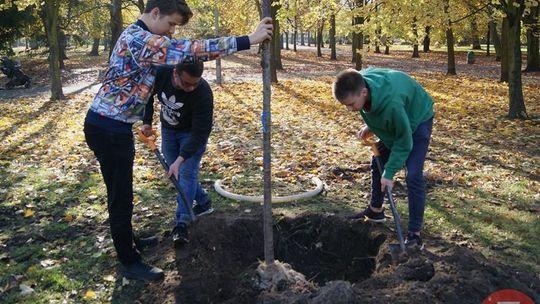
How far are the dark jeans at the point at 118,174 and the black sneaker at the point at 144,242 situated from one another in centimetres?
47

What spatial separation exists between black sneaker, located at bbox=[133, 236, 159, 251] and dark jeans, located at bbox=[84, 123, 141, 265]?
0.47m

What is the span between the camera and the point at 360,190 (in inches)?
226

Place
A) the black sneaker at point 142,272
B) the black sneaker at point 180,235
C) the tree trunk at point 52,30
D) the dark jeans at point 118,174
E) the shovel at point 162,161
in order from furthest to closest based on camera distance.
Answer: the tree trunk at point 52,30, the black sneaker at point 180,235, the shovel at point 162,161, the black sneaker at point 142,272, the dark jeans at point 118,174

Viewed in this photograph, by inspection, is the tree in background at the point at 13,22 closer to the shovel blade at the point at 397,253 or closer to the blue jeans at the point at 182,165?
the blue jeans at the point at 182,165

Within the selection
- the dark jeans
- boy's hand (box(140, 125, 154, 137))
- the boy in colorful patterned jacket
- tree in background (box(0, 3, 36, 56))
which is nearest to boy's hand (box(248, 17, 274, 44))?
the boy in colorful patterned jacket

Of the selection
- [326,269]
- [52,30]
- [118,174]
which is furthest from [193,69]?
[52,30]

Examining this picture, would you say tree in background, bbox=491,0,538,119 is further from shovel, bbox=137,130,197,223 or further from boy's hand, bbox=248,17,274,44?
boy's hand, bbox=248,17,274,44

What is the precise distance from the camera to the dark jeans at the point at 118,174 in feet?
11.0

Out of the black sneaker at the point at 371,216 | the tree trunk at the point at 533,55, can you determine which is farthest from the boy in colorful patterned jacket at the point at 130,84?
the tree trunk at the point at 533,55

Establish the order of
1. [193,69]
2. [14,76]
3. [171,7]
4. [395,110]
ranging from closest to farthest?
[171,7] < [395,110] < [193,69] < [14,76]

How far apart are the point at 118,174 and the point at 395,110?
204 cm

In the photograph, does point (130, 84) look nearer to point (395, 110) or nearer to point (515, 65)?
point (395, 110)

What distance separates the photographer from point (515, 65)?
1037 cm

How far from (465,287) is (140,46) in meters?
2.51
